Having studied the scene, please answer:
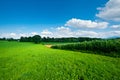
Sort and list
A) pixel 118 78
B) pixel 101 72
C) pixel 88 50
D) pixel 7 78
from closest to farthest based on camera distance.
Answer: pixel 7 78 < pixel 118 78 < pixel 101 72 < pixel 88 50

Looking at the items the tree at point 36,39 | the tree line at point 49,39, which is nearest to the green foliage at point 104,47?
the tree line at point 49,39

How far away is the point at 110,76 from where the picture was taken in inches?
608

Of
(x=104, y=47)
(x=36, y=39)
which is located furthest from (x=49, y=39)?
(x=104, y=47)

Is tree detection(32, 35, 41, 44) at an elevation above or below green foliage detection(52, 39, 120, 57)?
above

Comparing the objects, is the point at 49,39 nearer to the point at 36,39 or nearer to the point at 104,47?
the point at 36,39

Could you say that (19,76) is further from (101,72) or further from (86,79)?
(101,72)

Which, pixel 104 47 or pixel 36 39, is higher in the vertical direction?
pixel 36 39

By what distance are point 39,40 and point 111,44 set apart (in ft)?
292

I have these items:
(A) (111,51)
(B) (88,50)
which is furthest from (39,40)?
(A) (111,51)

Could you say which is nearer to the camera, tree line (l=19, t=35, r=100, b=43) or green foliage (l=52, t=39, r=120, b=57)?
green foliage (l=52, t=39, r=120, b=57)

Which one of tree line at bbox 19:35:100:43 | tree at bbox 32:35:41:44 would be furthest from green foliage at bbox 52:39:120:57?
tree at bbox 32:35:41:44

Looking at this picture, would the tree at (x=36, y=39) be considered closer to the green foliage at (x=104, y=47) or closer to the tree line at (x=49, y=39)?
the tree line at (x=49, y=39)

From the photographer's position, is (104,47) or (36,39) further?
(36,39)

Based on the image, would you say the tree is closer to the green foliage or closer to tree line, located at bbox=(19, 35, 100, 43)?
tree line, located at bbox=(19, 35, 100, 43)
